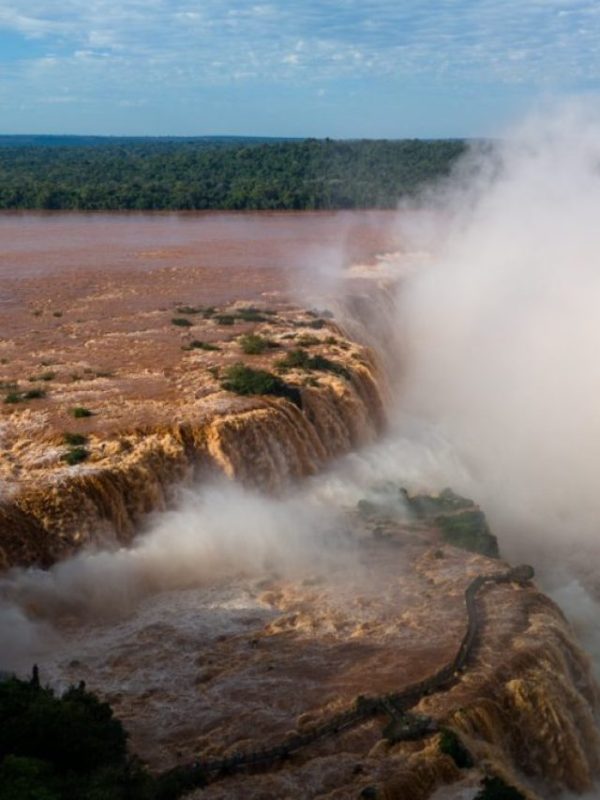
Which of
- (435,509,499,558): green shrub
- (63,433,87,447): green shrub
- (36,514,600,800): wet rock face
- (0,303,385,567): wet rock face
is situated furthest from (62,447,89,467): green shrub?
(435,509,499,558): green shrub

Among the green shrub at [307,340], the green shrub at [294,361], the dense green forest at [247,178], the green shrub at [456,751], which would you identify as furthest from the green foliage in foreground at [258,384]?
the dense green forest at [247,178]

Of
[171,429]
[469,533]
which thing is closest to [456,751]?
[469,533]

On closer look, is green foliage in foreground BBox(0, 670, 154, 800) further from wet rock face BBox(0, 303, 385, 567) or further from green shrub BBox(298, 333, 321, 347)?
green shrub BBox(298, 333, 321, 347)

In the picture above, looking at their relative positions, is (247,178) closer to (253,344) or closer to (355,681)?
(253,344)

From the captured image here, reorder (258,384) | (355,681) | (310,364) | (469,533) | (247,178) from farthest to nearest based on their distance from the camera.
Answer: (247,178)
(310,364)
(258,384)
(469,533)
(355,681)

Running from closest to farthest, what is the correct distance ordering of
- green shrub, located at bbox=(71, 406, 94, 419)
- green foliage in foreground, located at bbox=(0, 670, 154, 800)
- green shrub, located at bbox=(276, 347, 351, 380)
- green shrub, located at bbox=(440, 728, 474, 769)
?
green foliage in foreground, located at bbox=(0, 670, 154, 800) < green shrub, located at bbox=(440, 728, 474, 769) < green shrub, located at bbox=(71, 406, 94, 419) < green shrub, located at bbox=(276, 347, 351, 380)

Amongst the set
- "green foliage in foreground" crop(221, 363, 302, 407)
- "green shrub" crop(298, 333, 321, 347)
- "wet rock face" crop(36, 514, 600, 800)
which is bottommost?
"wet rock face" crop(36, 514, 600, 800)
